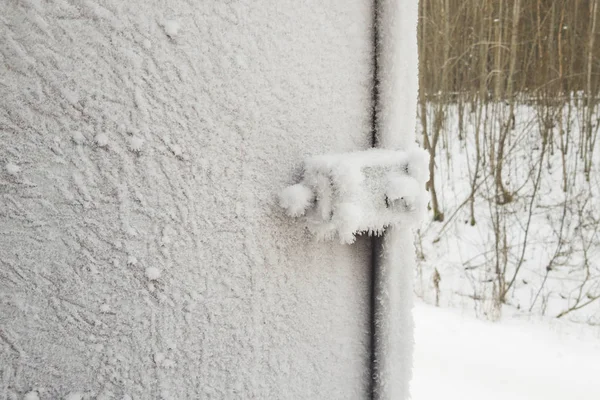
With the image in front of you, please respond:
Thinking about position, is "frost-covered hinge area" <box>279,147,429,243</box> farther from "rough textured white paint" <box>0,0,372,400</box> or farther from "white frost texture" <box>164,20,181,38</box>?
"white frost texture" <box>164,20,181,38</box>

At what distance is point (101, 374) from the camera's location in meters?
0.69

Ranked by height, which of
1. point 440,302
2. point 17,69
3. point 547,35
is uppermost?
point 547,35

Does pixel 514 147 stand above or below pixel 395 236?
below

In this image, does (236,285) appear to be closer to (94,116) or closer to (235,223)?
(235,223)

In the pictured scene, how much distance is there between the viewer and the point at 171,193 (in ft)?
2.38

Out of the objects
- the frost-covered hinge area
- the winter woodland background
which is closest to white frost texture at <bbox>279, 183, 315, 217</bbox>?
the frost-covered hinge area

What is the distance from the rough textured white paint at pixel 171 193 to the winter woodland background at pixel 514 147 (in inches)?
194

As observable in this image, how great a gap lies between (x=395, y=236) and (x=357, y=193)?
8.0 inches

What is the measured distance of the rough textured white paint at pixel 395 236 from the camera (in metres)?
0.91

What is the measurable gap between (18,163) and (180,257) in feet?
0.91

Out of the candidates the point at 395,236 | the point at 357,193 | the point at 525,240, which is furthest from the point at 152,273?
the point at 525,240

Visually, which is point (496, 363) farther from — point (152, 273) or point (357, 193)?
point (152, 273)

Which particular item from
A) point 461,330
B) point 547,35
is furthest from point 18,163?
point 547,35

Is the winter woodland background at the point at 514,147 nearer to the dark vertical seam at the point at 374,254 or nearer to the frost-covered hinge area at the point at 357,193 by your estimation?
the dark vertical seam at the point at 374,254
